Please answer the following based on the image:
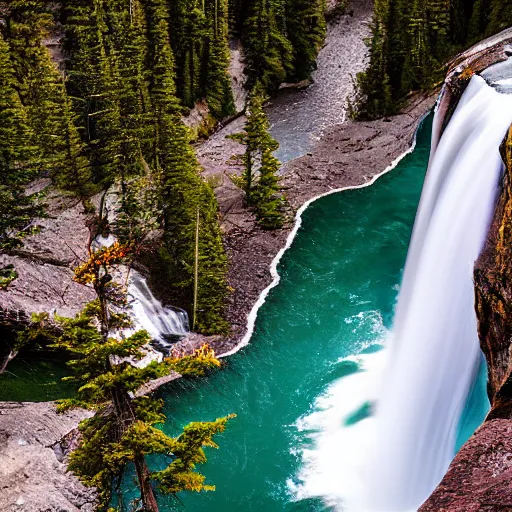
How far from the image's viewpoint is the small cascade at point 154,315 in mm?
29844

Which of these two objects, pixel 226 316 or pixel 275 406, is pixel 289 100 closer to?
pixel 226 316

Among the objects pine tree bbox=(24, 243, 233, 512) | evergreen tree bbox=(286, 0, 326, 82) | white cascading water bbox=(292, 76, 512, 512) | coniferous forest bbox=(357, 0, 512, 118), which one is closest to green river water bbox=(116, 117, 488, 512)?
white cascading water bbox=(292, 76, 512, 512)

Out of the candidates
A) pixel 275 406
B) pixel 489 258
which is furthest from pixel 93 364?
pixel 275 406

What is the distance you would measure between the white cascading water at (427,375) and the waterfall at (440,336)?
4 cm

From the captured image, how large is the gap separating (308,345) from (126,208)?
11.5 meters

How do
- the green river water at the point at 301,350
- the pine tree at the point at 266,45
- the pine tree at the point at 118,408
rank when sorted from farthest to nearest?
the pine tree at the point at 266,45 → the green river water at the point at 301,350 → the pine tree at the point at 118,408

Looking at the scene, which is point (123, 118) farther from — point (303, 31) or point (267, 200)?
point (303, 31)

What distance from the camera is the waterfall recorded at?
21.1 metres

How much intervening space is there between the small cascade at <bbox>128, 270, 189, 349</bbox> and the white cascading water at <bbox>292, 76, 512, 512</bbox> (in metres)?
8.21

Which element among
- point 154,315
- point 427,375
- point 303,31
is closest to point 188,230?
point 154,315

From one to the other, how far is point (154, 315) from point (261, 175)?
40.1ft

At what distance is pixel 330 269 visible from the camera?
116ft

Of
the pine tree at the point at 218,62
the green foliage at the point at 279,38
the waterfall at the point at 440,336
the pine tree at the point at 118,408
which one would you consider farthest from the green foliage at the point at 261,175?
the pine tree at the point at 118,408

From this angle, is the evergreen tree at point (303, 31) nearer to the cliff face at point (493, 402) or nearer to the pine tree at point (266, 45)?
the pine tree at point (266, 45)
